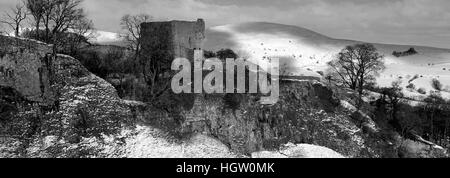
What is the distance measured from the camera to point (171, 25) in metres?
39.4

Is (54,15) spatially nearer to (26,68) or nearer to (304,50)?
(26,68)

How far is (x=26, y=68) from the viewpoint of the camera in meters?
28.6

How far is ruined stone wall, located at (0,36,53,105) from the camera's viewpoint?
28141 mm

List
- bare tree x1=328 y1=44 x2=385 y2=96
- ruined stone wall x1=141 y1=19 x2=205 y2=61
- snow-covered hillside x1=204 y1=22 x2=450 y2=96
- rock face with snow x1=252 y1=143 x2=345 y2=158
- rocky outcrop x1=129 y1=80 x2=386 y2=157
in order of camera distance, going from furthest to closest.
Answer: snow-covered hillside x1=204 y1=22 x2=450 y2=96 < bare tree x1=328 y1=44 x2=385 y2=96 < ruined stone wall x1=141 y1=19 x2=205 y2=61 < rocky outcrop x1=129 y1=80 x2=386 y2=157 < rock face with snow x1=252 y1=143 x2=345 y2=158

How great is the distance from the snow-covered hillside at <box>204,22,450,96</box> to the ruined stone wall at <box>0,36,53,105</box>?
4106cm

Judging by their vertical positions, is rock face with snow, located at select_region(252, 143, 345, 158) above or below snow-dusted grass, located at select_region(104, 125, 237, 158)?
below

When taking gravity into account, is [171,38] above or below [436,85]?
above

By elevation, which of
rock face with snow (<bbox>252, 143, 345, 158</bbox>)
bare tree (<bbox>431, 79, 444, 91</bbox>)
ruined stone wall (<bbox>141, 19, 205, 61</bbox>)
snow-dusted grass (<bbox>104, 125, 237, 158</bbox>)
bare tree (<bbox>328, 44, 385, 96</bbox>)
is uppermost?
ruined stone wall (<bbox>141, 19, 205, 61</bbox>)

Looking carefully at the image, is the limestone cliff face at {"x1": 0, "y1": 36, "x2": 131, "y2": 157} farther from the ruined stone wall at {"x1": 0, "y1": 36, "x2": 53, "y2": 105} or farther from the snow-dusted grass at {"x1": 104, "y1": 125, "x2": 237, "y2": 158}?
the snow-dusted grass at {"x1": 104, "y1": 125, "x2": 237, "y2": 158}

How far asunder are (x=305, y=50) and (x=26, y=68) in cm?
6161

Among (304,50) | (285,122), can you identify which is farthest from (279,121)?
(304,50)

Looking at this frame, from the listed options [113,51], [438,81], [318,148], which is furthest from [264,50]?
[318,148]

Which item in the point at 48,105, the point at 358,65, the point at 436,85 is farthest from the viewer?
the point at 436,85

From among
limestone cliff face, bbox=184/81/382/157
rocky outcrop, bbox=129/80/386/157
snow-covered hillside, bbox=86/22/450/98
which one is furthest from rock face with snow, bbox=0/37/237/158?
snow-covered hillside, bbox=86/22/450/98
